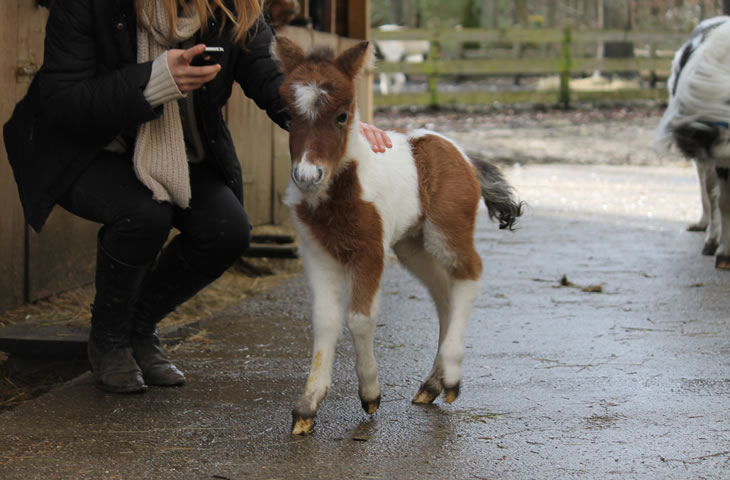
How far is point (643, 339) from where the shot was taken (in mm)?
4746

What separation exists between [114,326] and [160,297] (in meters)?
0.25

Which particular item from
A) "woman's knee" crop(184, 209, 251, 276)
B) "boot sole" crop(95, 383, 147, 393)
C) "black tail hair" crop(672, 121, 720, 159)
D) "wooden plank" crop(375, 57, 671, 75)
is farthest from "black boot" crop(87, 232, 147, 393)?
"wooden plank" crop(375, 57, 671, 75)

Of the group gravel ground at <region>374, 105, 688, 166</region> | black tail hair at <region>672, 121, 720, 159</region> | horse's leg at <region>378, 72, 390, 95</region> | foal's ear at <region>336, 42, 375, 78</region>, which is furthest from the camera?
horse's leg at <region>378, 72, 390, 95</region>

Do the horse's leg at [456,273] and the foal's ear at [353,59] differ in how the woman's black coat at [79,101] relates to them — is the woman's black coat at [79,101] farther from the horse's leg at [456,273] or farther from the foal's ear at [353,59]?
the horse's leg at [456,273]

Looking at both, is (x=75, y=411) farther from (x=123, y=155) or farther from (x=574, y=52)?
(x=574, y=52)

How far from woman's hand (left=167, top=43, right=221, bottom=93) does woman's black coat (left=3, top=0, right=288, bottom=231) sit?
12 cm

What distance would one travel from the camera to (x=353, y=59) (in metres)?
3.26

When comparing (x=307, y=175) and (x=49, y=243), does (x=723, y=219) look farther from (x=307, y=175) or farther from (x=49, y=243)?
(x=307, y=175)

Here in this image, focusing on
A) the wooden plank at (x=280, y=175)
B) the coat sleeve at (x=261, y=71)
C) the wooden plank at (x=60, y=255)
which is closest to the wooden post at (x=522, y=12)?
the wooden plank at (x=280, y=175)

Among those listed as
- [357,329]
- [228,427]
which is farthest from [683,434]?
[228,427]

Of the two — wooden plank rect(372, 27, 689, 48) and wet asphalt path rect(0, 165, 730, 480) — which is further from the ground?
wooden plank rect(372, 27, 689, 48)

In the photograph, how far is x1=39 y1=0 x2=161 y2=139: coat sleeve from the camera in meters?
3.56

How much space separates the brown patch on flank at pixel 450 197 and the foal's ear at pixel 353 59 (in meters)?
0.55

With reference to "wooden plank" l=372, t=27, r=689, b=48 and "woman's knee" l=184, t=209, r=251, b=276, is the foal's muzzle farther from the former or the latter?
"wooden plank" l=372, t=27, r=689, b=48
